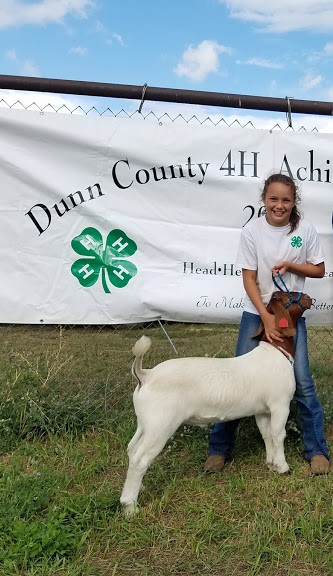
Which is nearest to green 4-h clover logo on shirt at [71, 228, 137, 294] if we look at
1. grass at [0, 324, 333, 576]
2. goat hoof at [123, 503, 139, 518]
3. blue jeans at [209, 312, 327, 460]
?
grass at [0, 324, 333, 576]

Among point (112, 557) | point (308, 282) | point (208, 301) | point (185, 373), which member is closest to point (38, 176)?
point (208, 301)

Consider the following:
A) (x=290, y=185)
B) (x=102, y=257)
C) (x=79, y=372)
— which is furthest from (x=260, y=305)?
(x=79, y=372)

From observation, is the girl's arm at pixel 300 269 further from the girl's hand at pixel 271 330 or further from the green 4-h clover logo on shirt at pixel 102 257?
the green 4-h clover logo on shirt at pixel 102 257

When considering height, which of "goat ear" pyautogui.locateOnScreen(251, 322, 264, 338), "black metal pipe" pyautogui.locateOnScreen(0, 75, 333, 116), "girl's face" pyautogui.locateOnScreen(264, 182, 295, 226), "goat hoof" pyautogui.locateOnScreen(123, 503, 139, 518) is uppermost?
"black metal pipe" pyautogui.locateOnScreen(0, 75, 333, 116)

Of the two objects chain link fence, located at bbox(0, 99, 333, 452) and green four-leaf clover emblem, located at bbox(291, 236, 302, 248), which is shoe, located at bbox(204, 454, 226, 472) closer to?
chain link fence, located at bbox(0, 99, 333, 452)

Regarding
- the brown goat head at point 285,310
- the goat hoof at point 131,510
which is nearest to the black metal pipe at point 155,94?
the brown goat head at point 285,310

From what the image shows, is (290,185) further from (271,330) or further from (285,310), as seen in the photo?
(271,330)

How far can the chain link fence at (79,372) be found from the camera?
3727 mm

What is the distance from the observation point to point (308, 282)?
4129 mm

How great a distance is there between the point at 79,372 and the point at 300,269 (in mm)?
2892

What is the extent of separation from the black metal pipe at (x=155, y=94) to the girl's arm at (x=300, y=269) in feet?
4.33

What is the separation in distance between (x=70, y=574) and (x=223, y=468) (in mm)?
1333

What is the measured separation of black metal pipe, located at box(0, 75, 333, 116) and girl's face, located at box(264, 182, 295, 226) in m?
0.90

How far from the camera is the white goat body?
270cm
